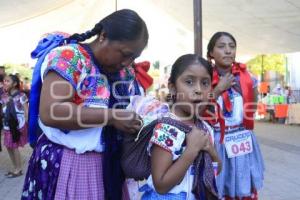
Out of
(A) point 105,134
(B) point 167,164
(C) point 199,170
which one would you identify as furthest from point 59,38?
(C) point 199,170

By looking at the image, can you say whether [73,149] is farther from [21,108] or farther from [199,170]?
[21,108]

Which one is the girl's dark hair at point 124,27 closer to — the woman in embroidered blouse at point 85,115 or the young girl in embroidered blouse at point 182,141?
the woman in embroidered blouse at point 85,115

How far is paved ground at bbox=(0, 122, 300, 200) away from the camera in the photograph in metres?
5.13

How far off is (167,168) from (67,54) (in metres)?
0.60

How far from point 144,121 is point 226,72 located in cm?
153

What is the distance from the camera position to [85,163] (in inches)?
70.2

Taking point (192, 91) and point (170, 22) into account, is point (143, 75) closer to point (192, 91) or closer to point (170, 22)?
point (192, 91)

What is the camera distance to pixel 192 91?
186cm

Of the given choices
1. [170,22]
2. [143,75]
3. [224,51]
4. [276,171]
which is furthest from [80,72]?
[170,22]

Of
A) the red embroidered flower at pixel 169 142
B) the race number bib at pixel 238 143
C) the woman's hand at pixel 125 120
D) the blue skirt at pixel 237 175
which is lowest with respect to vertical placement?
the blue skirt at pixel 237 175

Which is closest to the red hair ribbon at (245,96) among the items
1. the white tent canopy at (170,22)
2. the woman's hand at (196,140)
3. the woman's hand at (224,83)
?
the woman's hand at (224,83)

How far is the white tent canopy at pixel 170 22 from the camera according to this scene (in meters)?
9.04

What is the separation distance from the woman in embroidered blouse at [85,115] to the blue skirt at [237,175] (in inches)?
54.2

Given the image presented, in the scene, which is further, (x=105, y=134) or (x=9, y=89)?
(x=9, y=89)
